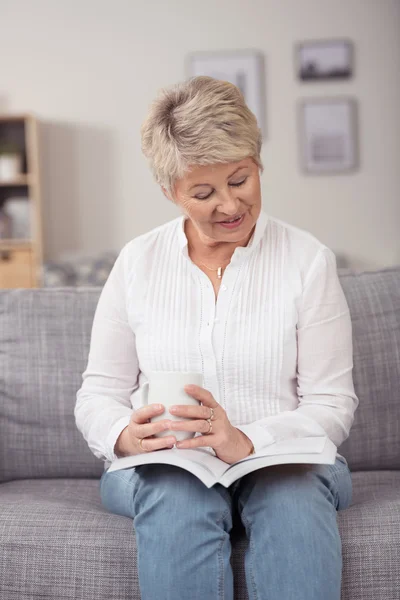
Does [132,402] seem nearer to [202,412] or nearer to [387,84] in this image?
[202,412]

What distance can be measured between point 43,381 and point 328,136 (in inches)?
134

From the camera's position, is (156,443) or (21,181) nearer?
(156,443)

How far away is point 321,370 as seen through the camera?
1.31 m

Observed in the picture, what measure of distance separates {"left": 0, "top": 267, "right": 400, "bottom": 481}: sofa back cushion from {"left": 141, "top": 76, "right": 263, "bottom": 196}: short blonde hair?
0.51 m

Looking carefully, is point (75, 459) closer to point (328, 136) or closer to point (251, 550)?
point (251, 550)

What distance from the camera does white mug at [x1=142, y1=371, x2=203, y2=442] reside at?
1097 millimetres

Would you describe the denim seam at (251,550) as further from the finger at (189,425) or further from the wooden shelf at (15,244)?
the wooden shelf at (15,244)

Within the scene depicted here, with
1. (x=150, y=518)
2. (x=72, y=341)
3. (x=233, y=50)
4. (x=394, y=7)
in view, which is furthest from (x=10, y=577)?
(x=394, y=7)

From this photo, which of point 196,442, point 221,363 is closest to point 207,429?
point 196,442

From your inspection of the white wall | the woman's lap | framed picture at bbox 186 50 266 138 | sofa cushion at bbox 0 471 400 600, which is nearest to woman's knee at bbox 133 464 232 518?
the woman's lap

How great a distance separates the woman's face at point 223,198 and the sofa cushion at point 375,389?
0.43m

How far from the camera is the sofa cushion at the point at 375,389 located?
1.61 m

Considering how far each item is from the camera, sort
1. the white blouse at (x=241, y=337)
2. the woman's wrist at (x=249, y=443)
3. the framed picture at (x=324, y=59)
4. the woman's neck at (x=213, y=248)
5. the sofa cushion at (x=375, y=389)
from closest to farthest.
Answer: the woman's wrist at (x=249, y=443), the white blouse at (x=241, y=337), the woman's neck at (x=213, y=248), the sofa cushion at (x=375, y=389), the framed picture at (x=324, y=59)

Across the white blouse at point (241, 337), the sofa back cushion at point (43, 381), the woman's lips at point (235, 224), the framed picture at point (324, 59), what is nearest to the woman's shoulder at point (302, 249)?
the white blouse at point (241, 337)
